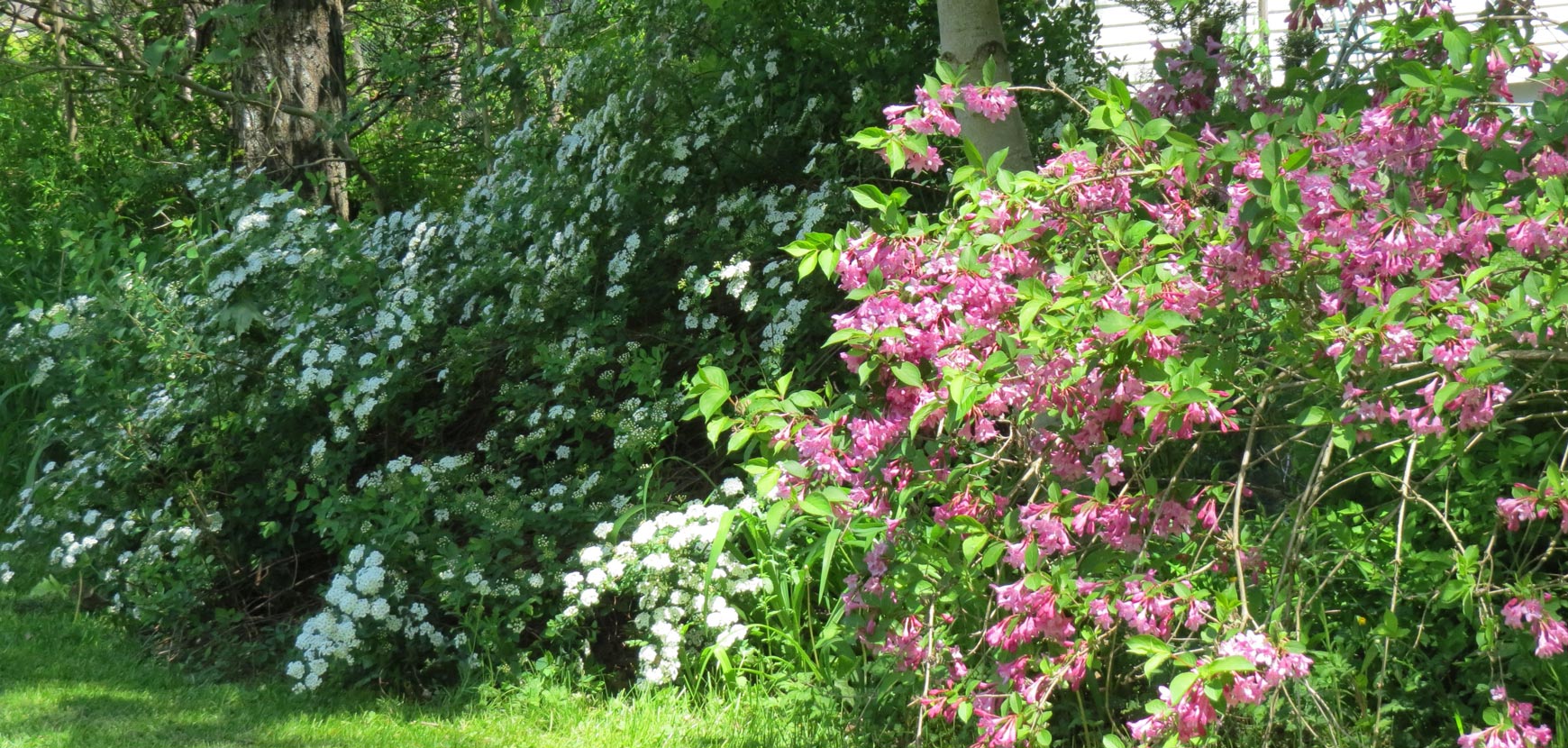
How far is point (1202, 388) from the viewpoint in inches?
96.7

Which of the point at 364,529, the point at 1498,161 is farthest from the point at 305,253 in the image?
the point at 1498,161

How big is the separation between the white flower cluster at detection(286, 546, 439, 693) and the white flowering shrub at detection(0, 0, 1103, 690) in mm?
11

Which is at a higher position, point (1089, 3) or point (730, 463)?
point (1089, 3)

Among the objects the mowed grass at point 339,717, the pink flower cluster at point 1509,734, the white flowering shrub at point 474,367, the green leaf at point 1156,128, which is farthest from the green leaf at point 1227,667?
the white flowering shrub at point 474,367

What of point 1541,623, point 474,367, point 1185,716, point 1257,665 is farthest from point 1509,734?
point 474,367

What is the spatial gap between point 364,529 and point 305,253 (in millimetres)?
1566

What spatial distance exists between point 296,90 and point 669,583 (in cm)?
450

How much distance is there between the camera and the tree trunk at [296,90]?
7.45 m

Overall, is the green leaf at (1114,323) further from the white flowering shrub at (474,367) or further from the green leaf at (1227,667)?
the white flowering shrub at (474,367)

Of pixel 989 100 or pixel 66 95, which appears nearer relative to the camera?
pixel 989 100

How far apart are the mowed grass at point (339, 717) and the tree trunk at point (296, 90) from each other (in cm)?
338

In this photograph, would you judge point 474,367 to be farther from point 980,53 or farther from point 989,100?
point 989,100

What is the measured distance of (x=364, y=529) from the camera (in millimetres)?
4539

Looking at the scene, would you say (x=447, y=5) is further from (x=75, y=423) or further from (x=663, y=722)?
(x=663, y=722)
